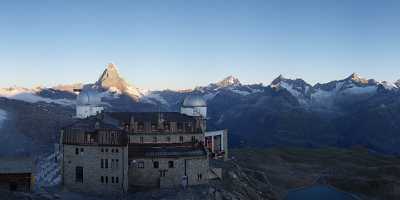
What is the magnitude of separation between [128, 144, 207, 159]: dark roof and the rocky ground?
21.3ft

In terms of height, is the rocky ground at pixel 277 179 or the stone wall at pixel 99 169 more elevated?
the stone wall at pixel 99 169

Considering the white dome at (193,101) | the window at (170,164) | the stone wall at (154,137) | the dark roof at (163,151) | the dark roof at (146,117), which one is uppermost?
the white dome at (193,101)

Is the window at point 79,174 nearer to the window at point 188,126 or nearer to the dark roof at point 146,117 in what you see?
the dark roof at point 146,117

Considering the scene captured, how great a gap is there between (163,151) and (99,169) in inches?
468

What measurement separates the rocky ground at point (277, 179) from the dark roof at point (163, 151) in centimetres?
648

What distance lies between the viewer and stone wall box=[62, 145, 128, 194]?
295 feet

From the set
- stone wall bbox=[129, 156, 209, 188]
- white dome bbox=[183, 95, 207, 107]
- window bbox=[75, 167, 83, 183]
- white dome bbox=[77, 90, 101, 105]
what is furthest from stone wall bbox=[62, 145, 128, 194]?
white dome bbox=[183, 95, 207, 107]

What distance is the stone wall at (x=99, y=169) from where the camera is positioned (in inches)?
3536

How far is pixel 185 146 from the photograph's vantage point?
104 metres

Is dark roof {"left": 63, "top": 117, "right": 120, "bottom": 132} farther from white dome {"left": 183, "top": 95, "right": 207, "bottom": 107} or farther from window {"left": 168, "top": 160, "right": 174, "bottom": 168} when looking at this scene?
white dome {"left": 183, "top": 95, "right": 207, "bottom": 107}

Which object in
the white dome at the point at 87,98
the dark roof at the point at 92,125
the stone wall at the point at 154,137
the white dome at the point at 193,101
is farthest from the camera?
the white dome at the point at 87,98

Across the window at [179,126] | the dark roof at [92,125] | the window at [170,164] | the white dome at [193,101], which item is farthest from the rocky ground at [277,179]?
the white dome at [193,101]

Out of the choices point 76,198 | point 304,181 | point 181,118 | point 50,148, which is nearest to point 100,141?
point 76,198

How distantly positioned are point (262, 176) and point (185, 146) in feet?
134
